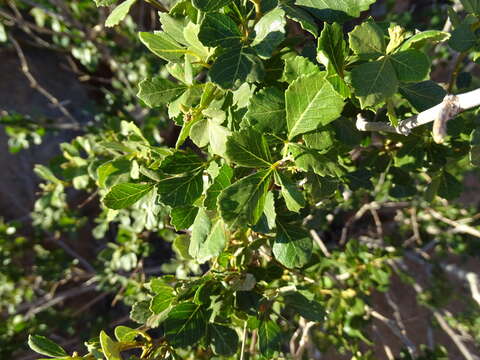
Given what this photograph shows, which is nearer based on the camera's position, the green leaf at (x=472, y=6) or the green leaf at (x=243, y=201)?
the green leaf at (x=243, y=201)

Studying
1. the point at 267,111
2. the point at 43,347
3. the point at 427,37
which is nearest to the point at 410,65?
the point at 427,37

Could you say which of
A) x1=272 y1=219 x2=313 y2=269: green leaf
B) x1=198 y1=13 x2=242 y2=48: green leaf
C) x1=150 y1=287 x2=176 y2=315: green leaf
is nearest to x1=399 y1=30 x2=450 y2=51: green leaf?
x1=198 y1=13 x2=242 y2=48: green leaf

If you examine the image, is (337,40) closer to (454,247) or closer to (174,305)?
(174,305)

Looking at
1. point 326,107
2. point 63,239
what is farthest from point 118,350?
point 63,239

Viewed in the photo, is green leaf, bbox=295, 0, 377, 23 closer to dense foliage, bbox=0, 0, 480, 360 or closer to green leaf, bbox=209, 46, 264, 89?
dense foliage, bbox=0, 0, 480, 360

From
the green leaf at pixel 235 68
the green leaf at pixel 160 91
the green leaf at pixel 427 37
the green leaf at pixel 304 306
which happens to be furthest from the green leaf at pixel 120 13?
the green leaf at pixel 304 306

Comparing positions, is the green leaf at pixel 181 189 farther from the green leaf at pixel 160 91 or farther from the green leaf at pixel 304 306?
the green leaf at pixel 304 306
